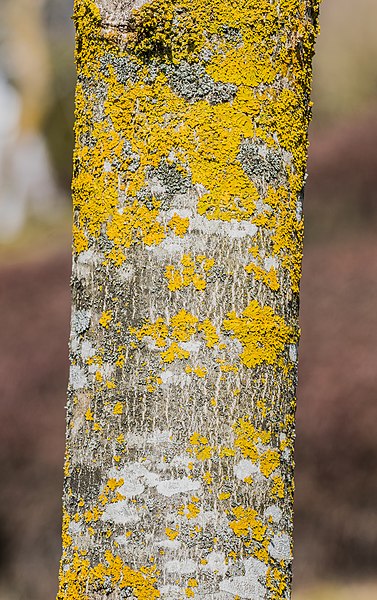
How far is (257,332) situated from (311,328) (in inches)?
204

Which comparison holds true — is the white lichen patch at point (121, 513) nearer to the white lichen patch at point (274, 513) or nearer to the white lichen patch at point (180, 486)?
the white lichen patch at point (180, 486)

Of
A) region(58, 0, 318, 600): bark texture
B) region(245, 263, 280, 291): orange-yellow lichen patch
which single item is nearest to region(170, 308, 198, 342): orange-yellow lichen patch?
region(58, 0, 318, 600): bark texture

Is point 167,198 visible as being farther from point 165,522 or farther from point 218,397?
point 165,522

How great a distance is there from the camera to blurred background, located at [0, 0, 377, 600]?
609cm

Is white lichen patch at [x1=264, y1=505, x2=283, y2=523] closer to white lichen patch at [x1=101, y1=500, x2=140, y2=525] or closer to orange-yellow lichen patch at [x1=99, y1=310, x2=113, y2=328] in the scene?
white lichen patch at [x1=101, y1=500, x2=140, y2=525]

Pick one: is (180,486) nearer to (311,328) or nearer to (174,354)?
(174,354)

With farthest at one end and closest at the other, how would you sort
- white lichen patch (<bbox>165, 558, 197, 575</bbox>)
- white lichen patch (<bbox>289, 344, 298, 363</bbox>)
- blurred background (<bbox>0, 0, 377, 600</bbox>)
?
blurred background (<bbox>0, 0, 377, 600</bbox>) → white lichen patch (<bbox>289, 344, 298, 363</bbox>) → white lichen patch (<bbox>165, 558, 197, 575</bbox>)

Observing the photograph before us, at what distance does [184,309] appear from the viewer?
56.4 inches
